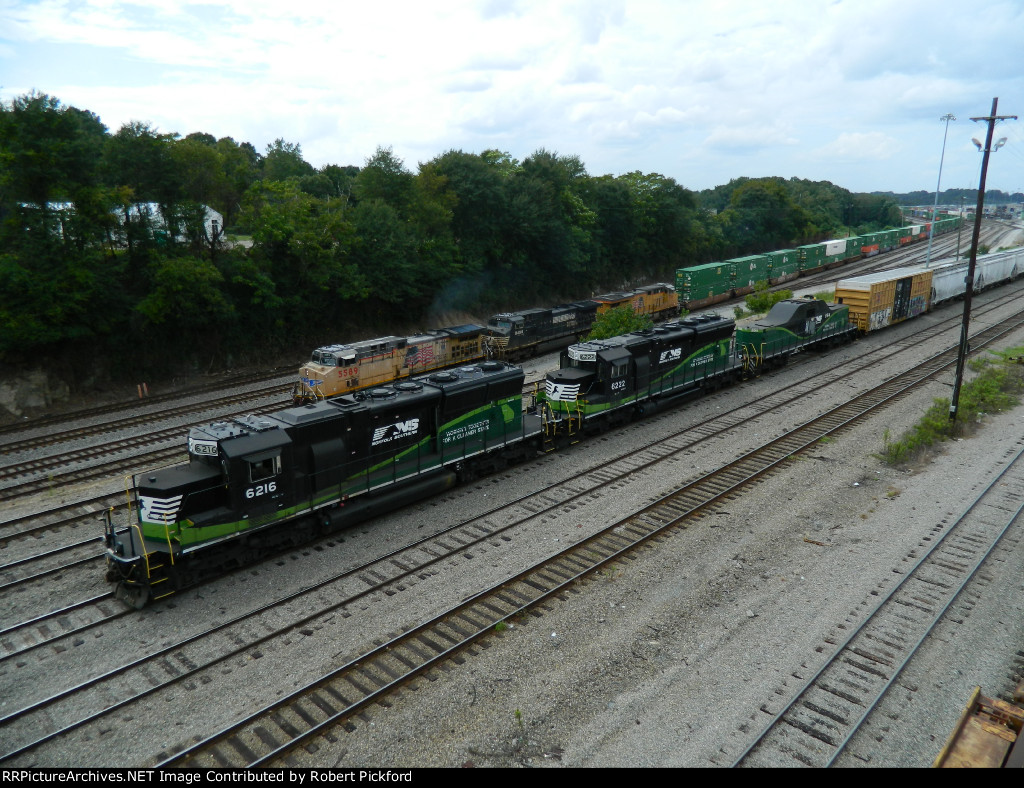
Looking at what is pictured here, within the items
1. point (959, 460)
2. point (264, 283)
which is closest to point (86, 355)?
point (264, 283)

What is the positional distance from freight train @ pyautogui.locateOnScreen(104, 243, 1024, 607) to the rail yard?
0.75 m

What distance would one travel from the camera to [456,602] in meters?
12.9

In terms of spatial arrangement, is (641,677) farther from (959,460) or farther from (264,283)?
(264,283)

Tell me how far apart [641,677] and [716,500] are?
7.90 m

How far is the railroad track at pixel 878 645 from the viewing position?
9242 mm

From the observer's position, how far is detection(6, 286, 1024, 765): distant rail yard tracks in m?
9.62

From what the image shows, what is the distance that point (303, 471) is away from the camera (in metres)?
14.6

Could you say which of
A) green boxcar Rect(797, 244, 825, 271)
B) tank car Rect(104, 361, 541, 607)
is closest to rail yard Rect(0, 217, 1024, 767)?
tank car Rect(104, 361, 541, 607)

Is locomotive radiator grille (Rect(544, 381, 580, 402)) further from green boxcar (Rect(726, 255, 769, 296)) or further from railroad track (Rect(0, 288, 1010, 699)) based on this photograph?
green boxcar (Rect(726, 255, 769, 296))

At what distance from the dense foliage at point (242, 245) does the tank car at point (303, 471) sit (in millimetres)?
14336

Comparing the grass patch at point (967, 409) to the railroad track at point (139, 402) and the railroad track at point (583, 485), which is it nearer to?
the railroad track at point (583, 485)

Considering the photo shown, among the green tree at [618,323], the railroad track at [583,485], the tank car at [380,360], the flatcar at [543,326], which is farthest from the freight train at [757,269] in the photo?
the tank car at [380,360]

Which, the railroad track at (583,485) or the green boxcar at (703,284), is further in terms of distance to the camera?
the green boxcar at (703,284)

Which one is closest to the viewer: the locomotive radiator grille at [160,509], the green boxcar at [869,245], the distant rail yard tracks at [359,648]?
the distant rail yard tracks at [359,648]
